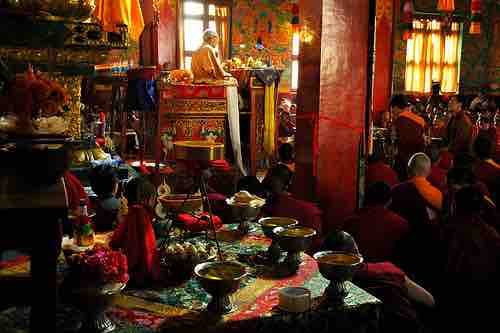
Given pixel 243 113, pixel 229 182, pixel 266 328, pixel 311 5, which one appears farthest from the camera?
pixel 243 113

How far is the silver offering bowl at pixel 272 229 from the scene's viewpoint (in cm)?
290

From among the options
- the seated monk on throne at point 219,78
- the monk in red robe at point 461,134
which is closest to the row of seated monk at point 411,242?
the seated monk on throne at point 219,78

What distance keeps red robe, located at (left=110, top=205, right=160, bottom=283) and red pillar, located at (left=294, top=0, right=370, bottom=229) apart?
2987mm

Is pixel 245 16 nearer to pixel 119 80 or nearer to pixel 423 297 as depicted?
pixel 119 80

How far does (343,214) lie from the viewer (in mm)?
5414

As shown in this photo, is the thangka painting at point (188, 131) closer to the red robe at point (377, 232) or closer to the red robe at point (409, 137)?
the red robe at point (409, 137)

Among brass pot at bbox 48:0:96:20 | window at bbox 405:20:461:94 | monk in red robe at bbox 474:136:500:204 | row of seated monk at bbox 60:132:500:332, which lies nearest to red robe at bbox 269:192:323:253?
row of seated monk at bbox 60:132:500:332

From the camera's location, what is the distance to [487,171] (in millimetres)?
5668

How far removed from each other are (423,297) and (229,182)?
14.7 ft

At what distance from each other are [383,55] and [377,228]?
9.59 m

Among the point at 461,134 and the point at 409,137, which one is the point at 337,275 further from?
the point at 461,134

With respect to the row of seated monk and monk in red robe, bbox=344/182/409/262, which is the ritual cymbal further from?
monk in red robe, bbox=344/182/409/262

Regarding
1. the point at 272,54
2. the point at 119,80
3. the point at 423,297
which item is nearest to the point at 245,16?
A: the point at 272,54

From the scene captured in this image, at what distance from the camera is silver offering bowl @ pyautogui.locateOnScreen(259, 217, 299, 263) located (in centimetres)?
290
